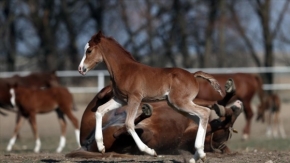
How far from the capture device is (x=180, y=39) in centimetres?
3919

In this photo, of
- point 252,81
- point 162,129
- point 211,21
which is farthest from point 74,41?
point 162,129

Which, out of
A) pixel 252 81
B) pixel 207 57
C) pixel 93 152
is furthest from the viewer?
pixel 207 57

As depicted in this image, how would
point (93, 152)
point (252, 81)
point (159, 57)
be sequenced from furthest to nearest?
1. point (159, 57)
2. point (252, 81)
3. point (93, 152)

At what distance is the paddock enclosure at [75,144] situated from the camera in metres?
9.55

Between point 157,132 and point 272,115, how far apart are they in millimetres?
11855

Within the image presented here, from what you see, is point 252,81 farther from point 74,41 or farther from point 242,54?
point 242,54

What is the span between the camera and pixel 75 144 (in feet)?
56.6

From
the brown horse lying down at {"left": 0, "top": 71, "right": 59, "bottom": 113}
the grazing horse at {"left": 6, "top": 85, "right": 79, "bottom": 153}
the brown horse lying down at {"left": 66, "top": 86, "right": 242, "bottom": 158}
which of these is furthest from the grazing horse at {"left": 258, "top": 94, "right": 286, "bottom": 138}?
the brown horse lying down at {"left": 66, "top": 86, "right": 242, "bottom": 158}

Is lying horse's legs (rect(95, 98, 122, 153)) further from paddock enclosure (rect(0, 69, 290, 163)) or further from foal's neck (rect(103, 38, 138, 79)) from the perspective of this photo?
paddock enclosure (rect(0, 69, 290, 163))

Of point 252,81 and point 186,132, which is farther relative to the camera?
point 252,81

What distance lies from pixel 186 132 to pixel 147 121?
571 mm

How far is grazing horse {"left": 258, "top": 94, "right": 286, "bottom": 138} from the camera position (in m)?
21.1

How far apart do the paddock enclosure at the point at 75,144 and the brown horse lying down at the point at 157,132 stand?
25cm

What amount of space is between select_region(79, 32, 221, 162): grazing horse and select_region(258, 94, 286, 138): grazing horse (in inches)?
484
